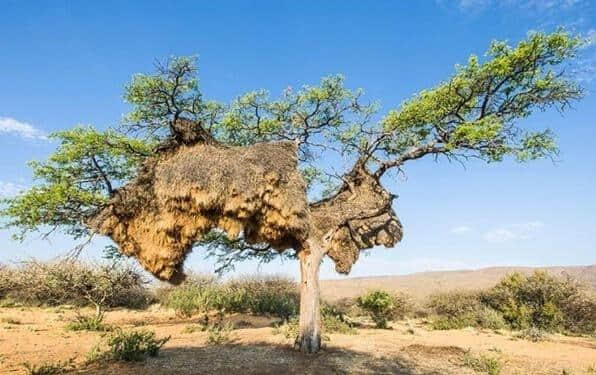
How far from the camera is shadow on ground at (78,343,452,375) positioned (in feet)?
30.4

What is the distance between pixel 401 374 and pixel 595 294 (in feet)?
57.2

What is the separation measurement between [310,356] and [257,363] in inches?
64.3

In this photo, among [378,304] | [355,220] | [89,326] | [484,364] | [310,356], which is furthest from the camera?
[378,304]

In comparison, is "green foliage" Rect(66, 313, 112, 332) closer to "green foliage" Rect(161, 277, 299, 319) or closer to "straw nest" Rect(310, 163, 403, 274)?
"green foliage" Rect(161, 277, 299, 319)

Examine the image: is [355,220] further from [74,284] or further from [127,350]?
[74,284]

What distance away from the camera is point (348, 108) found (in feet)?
52.6

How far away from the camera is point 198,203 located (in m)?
10.4

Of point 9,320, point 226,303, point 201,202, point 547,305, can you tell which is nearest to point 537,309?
point 547,305

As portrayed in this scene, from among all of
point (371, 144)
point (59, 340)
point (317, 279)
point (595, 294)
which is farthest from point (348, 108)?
point (595, 294)

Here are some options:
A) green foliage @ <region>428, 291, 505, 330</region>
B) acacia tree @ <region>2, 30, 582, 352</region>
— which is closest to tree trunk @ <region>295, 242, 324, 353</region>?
acacia tree @ <region>2, 30, 582, 352</region>

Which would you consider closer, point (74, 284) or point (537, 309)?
point (74, 284)

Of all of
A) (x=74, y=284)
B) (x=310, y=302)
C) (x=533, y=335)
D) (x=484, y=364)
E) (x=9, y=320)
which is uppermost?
(x=74, y=284)

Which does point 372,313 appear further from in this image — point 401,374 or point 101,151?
point 101,151

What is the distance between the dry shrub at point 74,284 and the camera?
→ 59.1 feet
